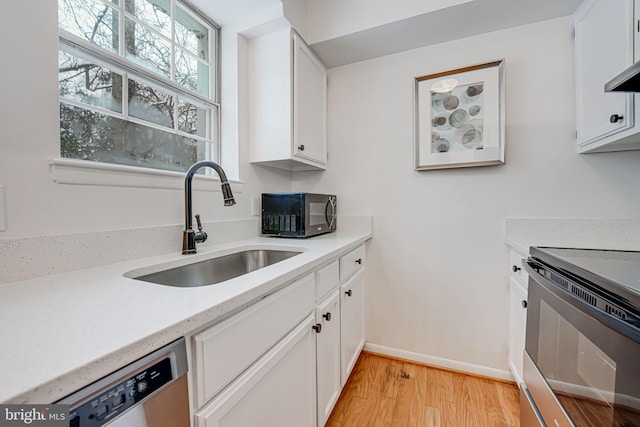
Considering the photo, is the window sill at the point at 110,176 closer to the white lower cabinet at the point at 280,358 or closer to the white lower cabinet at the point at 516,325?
the white lower cabinet at the point at 280,358

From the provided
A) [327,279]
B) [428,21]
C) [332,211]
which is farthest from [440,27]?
[327,279]

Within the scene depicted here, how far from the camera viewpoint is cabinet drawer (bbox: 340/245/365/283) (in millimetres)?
1517

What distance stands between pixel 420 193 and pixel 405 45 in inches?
40.4

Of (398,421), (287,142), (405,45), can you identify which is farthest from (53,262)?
(405,45)

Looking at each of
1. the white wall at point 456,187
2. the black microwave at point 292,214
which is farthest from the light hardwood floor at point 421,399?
the black microwave at point 292,214

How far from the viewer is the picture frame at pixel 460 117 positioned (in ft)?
5.47

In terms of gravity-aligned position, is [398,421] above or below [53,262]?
below

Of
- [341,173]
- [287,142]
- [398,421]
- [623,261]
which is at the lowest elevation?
[398,421]

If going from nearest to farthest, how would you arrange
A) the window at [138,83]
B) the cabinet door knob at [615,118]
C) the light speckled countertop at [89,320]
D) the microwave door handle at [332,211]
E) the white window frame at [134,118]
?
the light speckled countertop at [89,320] → the white window frame at [134,118] → the window at [138,83] → the cabinet door knob at [615,118] → the microwave door handle at [332,211]

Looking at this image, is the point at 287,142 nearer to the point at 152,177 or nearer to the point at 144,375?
the point at 152,177

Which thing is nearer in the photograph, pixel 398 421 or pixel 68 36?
pixel 68 36

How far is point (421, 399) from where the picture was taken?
1.58 metres

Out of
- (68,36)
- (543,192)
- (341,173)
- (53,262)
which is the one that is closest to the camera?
(53,262)

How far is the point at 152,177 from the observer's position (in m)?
1.17
